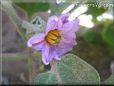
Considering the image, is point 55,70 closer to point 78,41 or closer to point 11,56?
point 11,56

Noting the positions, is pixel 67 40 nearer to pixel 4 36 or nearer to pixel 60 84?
pixel 60 84

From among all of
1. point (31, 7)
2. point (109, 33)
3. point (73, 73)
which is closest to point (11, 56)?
point (31, 7)

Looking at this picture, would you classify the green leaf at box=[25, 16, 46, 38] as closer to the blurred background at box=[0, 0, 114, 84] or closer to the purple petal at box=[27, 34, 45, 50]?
the purple petal at box=[27, 34, 45, 50]

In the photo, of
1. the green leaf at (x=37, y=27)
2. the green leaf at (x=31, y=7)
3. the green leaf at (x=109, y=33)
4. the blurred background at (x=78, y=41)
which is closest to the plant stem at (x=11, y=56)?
the blurred background at (x=78, y=41)

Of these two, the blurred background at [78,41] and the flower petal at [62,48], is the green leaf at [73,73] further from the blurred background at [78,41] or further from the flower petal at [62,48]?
the blurred background at [78,41]

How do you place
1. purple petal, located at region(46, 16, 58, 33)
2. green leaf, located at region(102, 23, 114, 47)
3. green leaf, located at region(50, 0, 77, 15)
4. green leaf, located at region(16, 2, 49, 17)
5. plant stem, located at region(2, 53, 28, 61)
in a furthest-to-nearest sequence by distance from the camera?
green leaf, located at region(102, 23, 114, 47) → green leaf, located at region(16, 2, 49, 17) → plant stem, located at region(2, 53, 28, 61) → green leaf, located at region(50, 0, 77, 15) → purple petal, located at region(46, 16, 58, 33)

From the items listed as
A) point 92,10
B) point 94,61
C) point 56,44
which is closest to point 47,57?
point 56,44

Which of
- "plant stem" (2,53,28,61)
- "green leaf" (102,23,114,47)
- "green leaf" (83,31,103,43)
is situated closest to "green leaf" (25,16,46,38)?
"plant stem" (2,53,28,61)
